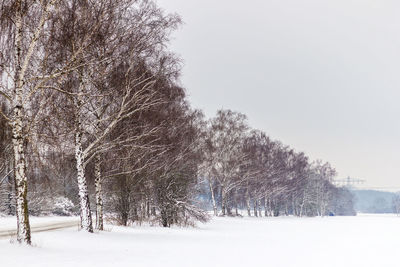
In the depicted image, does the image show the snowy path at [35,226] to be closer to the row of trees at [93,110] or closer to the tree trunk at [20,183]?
the row of trees at [93,110]

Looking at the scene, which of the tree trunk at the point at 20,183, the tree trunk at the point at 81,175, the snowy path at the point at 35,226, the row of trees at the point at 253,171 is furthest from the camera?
the row of trees at the point at 253,171

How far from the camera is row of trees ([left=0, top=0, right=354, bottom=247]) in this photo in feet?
37.2

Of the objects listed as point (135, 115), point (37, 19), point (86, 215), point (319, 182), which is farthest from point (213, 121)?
point (319, 182)

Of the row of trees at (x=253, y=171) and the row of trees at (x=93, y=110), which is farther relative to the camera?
the row of trees at (x=253, y=171)

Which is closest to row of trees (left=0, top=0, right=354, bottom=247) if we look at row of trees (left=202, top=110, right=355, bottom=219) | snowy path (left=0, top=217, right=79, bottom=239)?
snowy path (left=0, top=217, right=79, bottom=239)

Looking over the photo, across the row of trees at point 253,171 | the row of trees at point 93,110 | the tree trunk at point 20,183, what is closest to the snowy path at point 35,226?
the row of trees at point 93,110

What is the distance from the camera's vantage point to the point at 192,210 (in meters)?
25.7

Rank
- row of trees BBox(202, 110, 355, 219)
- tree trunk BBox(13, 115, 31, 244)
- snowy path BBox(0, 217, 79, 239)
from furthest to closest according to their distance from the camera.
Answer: row of trees BBox(202, 110, 355, 219) < snowy path BBox(0, 217, 79, 239) < tree trunk BBox(13, 115, 31, 244)

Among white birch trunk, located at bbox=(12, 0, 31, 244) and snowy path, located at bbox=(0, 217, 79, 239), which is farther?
snowy path, located at bbox=(0, 217, 79, 239)

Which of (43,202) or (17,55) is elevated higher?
(17,55)

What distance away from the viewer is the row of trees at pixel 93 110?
1135cm

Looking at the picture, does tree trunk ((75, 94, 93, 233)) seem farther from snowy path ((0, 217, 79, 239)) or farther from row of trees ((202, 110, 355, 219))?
row of trees ((202, 110, 355, 219))

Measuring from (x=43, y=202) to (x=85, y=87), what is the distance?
2129 centimetres

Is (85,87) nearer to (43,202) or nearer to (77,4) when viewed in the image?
(77,4)
